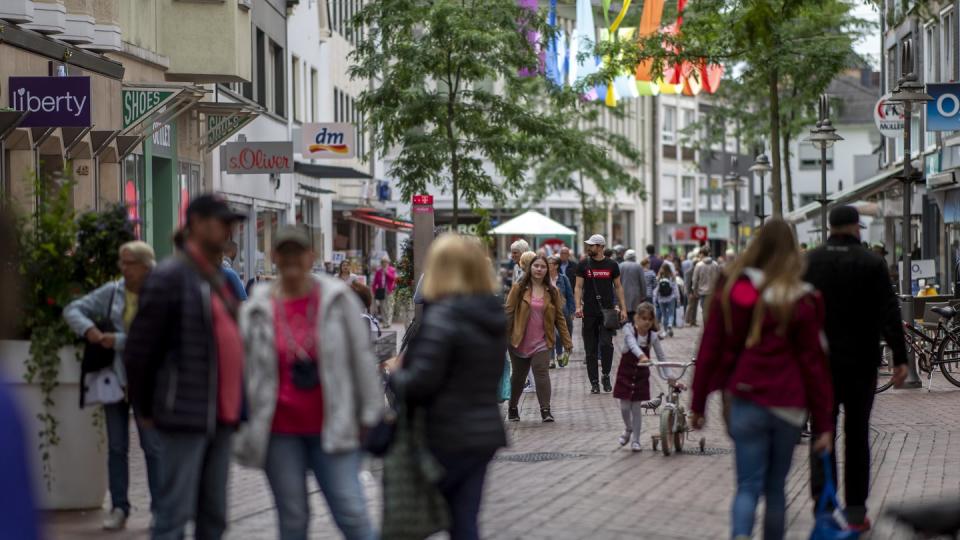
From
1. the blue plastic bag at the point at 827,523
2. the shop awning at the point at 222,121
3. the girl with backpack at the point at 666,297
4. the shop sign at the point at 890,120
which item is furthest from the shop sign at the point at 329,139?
the blue plastic bag at the point at 827,523

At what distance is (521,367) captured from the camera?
56.4 feet

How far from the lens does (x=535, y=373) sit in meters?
17.2

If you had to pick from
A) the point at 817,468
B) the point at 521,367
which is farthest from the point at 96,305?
the point at 521,367

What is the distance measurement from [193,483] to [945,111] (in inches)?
A: 783

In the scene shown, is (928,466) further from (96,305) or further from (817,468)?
(96,305)

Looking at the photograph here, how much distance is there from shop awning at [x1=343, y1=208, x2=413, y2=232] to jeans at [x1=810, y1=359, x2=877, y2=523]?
3463 cm

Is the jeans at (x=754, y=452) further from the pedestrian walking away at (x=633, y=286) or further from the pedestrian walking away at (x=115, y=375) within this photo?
the pedestrian walking away at (x=633, y=286)

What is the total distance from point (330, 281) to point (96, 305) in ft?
10.5

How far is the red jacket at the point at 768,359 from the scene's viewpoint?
7711mm

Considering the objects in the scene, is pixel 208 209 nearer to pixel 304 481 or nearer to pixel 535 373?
pixel 304 481

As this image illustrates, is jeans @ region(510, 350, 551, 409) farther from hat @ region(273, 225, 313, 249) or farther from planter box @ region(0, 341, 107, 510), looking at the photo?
hat @ region(273, 225, 313, 249)

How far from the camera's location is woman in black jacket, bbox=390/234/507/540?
668cm

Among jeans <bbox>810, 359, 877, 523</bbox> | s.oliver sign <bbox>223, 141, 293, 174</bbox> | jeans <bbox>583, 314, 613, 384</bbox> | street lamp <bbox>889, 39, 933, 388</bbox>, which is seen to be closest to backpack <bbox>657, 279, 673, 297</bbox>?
s.oliver sign <bbox>223, 141, 293, 174</bbox>

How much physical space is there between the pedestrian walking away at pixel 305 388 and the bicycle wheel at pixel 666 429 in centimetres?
725
